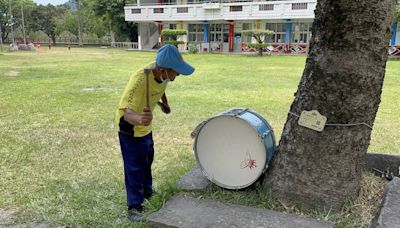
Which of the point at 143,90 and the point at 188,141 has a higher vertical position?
the point at 143,90

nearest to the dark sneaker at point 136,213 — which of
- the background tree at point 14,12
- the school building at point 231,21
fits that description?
the school building at point 231,21

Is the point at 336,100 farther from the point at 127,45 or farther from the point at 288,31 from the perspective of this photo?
the point at 127,45

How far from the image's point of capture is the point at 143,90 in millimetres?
2812

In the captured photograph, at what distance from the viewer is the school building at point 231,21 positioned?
31.5 metres

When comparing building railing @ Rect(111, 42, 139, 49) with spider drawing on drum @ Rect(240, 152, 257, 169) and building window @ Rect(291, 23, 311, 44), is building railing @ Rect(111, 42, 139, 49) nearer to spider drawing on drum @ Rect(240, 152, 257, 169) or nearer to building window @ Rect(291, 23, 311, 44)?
building window @ Rect(291, 23, 311, 44)

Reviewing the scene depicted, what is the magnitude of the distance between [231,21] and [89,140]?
3079cm

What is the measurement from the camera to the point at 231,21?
1366 inches

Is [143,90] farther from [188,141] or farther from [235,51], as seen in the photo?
[235,51]

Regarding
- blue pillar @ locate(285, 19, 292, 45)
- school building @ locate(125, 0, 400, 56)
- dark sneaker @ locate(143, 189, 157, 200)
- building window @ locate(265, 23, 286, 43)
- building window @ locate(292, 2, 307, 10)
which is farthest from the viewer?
Result: building window @ locate(265, 23, 286, 43)

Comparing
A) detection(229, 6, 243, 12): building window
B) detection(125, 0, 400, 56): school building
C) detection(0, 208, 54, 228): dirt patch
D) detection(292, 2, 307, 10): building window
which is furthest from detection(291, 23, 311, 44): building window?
detection(0, 208, 54, 228): dirt patch

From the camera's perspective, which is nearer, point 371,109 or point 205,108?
point 371,109

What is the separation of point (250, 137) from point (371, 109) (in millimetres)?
814

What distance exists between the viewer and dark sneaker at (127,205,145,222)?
9.99 feet

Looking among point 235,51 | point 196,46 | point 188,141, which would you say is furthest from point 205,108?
point 235,51
